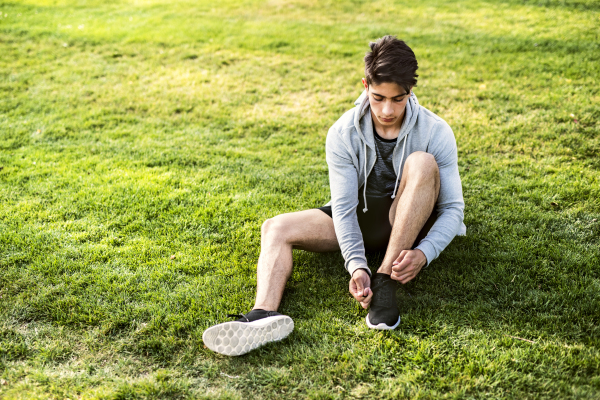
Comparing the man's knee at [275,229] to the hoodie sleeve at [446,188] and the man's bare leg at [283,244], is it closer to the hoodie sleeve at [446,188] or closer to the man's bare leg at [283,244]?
the man's bare leg at [283,244]

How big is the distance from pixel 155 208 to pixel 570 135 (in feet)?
14.9

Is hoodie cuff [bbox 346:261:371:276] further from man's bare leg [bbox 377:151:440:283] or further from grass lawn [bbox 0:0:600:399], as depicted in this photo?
grass lawn [bbox 0:0:600:399]

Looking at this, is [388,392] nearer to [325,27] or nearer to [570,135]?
[570,135]

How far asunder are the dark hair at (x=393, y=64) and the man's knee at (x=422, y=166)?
0.43 m

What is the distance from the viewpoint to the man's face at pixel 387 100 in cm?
286

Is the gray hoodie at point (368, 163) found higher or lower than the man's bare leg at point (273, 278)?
higher

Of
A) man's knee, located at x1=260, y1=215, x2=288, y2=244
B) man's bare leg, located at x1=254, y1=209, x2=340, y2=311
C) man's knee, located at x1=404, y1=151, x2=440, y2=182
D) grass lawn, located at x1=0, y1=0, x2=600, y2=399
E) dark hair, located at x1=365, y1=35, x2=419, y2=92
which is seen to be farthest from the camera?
man's knee, located at x1=260, y1=215, x2=288, y2=244

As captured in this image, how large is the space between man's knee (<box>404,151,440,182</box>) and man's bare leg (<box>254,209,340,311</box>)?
720 mm

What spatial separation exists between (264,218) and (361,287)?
150cm

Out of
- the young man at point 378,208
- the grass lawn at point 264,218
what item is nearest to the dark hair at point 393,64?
the young man at point 378,208

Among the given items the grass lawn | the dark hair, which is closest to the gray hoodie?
the dark hair

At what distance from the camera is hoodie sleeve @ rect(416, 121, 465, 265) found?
2.99 metres

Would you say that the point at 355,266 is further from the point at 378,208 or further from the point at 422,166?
the point at 422,166

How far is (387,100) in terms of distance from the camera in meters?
2.91
